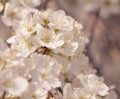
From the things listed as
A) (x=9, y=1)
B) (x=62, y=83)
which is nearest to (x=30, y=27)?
(x=62, y=83)

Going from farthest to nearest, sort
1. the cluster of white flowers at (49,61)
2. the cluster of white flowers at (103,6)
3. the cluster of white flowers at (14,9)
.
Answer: the cluster of white flowers at (103,6) < the cluster of white flowers at (14,9) < the cluster of white flowers at (49,61)

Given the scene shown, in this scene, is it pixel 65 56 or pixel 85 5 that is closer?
pixel 65 56

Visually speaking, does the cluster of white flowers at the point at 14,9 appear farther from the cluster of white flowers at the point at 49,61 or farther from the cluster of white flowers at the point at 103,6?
the cluster of white flowers at the point at 103,6

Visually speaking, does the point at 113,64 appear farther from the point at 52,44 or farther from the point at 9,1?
the point at 52,44

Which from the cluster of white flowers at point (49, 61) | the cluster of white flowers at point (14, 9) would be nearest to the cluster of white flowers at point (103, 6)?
the cluster of white flowers at point (14, 9)

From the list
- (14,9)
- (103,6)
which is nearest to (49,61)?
(14,9)

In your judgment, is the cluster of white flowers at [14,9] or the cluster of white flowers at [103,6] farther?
the cluster of white flowers at [103,6]
